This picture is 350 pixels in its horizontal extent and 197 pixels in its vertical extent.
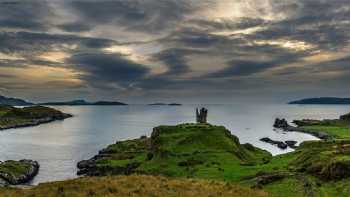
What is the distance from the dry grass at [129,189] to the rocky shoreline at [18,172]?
82.3 m

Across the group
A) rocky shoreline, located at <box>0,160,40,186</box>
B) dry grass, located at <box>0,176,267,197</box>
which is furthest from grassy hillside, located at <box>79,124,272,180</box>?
dry grass, located at <box>0,176,267,197</box>

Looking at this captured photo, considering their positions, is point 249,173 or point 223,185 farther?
point 249,173

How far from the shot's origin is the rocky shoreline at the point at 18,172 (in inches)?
4279

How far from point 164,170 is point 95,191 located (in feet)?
231

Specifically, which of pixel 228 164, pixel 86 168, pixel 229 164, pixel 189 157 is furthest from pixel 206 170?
pixel 86 168

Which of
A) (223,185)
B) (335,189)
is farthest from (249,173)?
(223,185)

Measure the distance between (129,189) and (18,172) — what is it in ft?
333

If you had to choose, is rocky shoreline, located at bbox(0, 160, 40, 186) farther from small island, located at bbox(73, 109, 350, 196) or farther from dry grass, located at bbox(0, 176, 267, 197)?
dry grass, located at bbox(0, 176, 267, 197)

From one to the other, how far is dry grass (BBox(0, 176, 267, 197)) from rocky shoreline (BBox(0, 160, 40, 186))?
270 feet

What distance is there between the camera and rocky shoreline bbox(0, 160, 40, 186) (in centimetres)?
10869

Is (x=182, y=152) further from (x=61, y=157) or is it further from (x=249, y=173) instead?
(x=61, y=157)

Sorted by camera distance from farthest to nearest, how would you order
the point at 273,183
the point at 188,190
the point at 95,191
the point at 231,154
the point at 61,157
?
the point at 61,157, the point at 231,154, the point at 273,183, the point at 188,190, the point at 95,191

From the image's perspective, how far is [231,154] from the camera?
108000 mm

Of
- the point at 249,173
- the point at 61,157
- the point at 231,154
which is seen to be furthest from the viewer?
the point at 61,157
